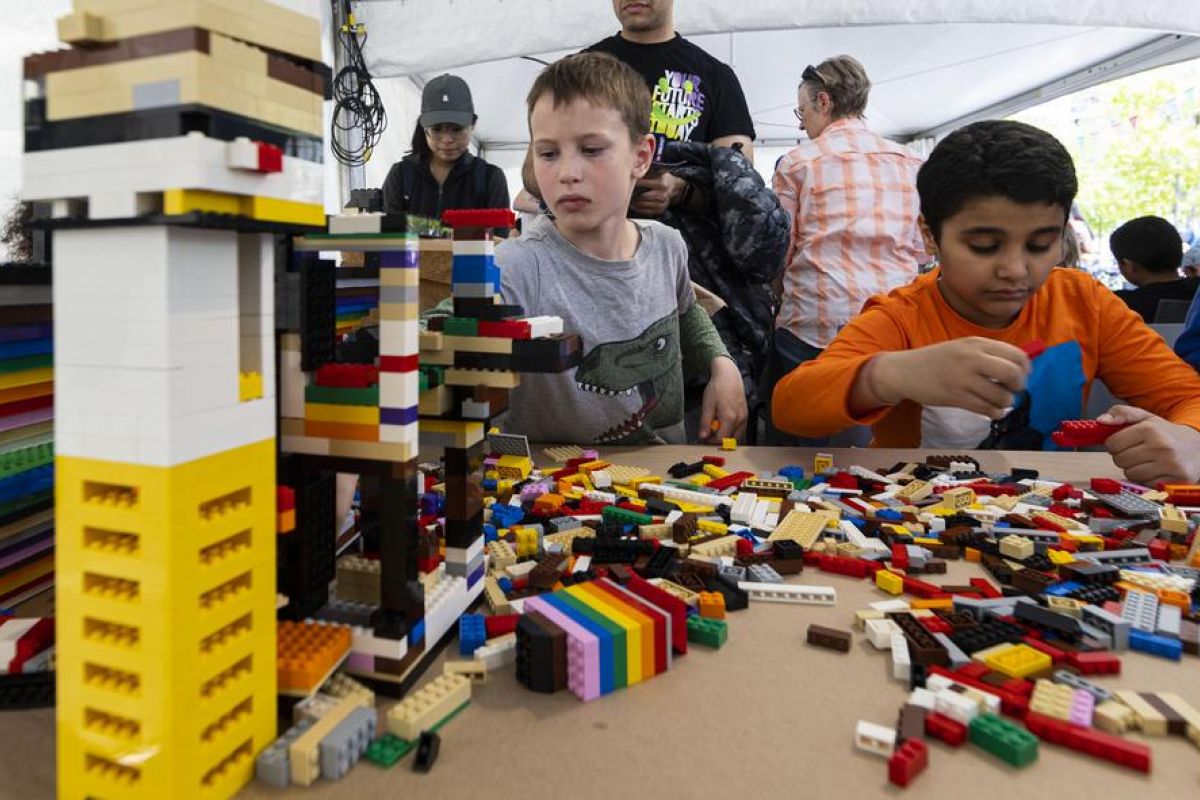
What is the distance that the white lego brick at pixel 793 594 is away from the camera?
66 cm

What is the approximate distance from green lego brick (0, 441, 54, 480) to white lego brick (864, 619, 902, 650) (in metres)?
0.62

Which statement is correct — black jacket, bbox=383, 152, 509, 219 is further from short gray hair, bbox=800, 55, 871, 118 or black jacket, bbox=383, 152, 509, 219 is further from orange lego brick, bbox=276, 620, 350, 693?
orange lego brick, bbox=276, 620, 350, 693

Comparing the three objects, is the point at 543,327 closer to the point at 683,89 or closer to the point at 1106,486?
the point at 1106,486

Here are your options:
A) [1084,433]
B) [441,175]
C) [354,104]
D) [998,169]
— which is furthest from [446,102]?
[1084,433]

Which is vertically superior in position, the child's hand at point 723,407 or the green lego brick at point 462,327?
the green lego brick at point 462,327

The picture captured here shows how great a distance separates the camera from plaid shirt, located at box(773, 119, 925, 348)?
1932mm

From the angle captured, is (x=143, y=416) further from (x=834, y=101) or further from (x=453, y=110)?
(x=453, y=110)

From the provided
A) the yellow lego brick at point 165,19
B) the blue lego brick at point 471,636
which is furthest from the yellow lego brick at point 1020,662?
the yellow lego brick at point 165,19

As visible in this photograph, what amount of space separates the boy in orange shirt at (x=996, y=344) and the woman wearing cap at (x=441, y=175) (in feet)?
4.81

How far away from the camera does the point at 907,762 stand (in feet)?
1.41

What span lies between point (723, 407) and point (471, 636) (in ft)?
3.06

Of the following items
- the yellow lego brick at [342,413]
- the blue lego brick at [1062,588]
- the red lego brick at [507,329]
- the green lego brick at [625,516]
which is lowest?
the blue lego brick at [1062,588]

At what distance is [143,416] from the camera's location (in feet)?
1.18

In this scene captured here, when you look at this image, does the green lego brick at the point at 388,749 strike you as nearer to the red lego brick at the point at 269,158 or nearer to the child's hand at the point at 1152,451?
the red lego brick at the point at 269,158
